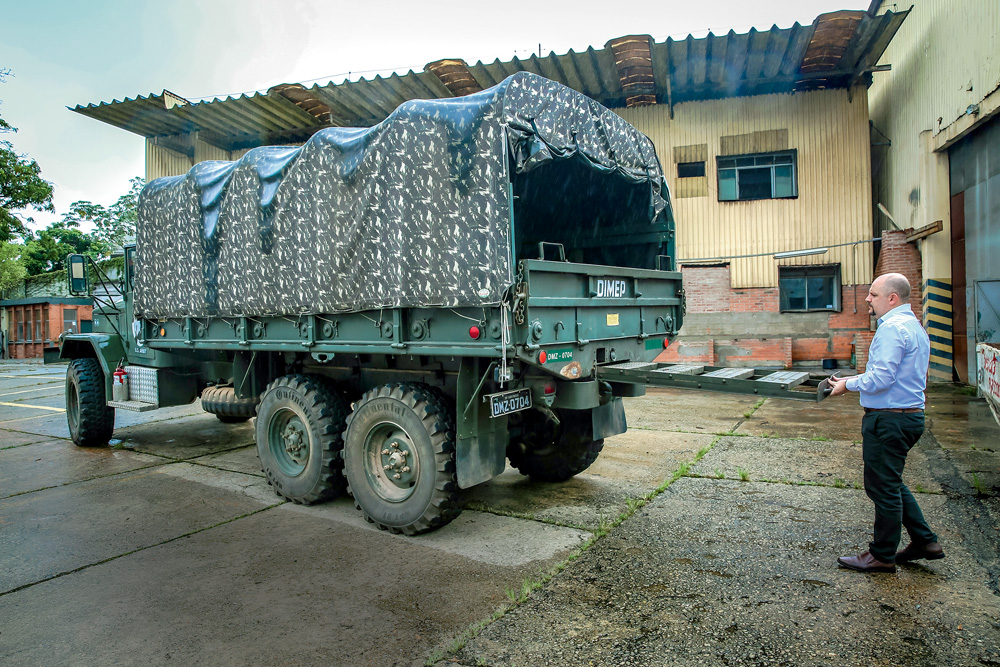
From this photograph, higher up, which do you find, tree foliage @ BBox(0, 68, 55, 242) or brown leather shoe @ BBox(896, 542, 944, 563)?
tree foliage @ BBox(0, 68, 55, 242)

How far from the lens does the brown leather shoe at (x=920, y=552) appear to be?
4.03 m

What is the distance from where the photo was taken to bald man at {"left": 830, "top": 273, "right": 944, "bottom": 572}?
12.5 ft

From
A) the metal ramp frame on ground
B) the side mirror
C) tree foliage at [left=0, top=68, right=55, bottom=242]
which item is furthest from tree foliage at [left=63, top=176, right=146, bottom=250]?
the metal ramp frame on ground

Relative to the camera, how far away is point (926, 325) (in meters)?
12.7

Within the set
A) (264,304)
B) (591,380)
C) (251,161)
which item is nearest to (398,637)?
(591,380)

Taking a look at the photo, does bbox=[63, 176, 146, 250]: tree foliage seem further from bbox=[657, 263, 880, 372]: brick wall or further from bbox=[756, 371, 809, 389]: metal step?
bbox=[756, 371, 809, 389]: metal step

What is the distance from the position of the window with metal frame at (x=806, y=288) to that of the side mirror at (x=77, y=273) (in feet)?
42.8

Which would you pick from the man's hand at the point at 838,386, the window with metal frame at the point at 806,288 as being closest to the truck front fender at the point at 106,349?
the man's hand at the point at 838,386

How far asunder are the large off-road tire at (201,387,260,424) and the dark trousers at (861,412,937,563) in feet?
18.1

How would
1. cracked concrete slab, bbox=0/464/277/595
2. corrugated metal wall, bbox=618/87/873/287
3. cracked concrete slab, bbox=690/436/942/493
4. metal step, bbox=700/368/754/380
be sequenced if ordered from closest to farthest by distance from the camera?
metal step, bbox=700/368/754/380 < cracked concrete slab, bbox=0/464/277/595 < cracked concrete slab, bbox=690/436/942/493 < corrugated metal wall, bbox=618/87/873/287

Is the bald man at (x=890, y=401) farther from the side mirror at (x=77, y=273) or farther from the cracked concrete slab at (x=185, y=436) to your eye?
the side mirror at (x=77, y=273)

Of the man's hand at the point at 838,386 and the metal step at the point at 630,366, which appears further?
the metal step at the point at 630,366

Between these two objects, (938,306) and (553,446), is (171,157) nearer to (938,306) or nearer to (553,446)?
(553,446)

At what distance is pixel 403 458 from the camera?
4922mm
